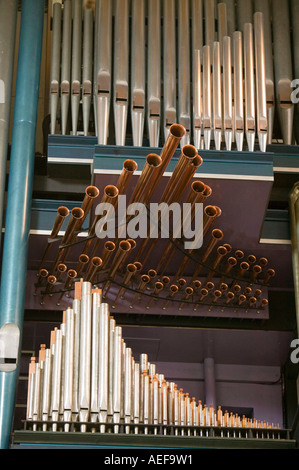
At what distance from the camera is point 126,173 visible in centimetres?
1062

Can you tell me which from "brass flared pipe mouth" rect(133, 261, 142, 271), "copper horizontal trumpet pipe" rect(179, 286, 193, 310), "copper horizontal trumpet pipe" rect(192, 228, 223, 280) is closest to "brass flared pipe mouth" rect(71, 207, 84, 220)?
"brass flared pipe mouth" rect(133, 261, 142, 271)

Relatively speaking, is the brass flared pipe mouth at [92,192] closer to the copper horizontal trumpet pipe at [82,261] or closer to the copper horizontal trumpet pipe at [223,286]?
the copper horizontal trumpet pipe at [82,261]

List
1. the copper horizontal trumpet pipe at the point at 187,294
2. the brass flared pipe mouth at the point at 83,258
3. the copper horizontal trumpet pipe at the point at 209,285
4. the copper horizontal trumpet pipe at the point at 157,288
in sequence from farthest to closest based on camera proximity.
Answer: the copper horizontal trumpet pipe at the point at 187,294 < the copper horizontal trumpet pipe at the point at 209,285 < the copper horizontal trumpet pipe at the point at 157,288 < the brass flared pipe mouth at the point at 83,258

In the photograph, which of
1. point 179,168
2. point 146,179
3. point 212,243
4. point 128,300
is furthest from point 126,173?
point 128,300

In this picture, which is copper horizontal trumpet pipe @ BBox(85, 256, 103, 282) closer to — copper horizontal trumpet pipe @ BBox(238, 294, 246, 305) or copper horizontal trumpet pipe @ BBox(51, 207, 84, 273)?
copper horizontal trumpet pipe @ BBox(51, 207, 84, 273)

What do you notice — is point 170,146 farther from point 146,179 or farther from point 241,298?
point 241,298

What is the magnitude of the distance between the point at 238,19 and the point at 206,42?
33.6 inches

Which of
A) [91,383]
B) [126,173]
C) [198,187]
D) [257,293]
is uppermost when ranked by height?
[126,173]

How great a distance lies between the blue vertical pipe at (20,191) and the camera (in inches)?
406

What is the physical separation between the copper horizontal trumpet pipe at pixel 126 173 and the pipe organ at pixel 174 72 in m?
1.07

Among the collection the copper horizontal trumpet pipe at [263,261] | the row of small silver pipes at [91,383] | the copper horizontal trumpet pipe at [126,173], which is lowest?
the row of small silver pipes at [91,383]

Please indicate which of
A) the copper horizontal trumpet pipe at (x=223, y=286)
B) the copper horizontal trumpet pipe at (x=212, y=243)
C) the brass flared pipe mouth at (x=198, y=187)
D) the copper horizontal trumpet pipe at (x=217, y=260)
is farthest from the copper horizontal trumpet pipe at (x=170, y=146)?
the copper horizontal trumpet pipe at (x=223, y=286)

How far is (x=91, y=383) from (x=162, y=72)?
4941mm
